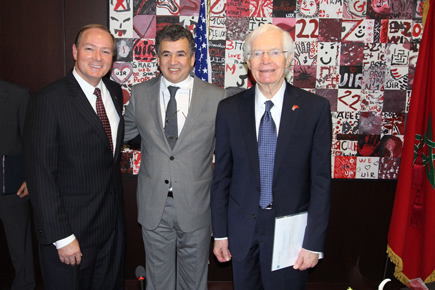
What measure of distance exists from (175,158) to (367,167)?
6.03 feet

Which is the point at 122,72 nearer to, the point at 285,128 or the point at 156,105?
the point at 156,105

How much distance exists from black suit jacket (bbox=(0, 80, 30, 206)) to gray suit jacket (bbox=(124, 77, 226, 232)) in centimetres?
105

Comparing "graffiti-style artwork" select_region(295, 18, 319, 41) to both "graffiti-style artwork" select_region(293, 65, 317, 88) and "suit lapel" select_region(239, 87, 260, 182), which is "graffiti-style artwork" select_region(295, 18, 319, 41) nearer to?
"graffiti-style artwork" select_region(293, 65, 317, 88)

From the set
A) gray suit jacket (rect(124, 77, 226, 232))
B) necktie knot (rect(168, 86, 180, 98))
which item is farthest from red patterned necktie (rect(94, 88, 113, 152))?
necktie knot (rect(168, 86, 180, 98))

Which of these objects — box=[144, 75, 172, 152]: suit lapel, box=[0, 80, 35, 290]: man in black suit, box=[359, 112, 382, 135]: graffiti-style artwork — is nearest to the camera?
box=[144, 75, 172, 152]: suit lapel

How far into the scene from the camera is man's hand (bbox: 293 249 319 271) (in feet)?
5.78

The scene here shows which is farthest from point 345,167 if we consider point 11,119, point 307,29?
point 11,119

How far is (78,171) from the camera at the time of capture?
1813 mm

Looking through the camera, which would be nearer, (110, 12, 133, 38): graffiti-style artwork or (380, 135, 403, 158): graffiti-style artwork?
(110, 12, 133, 38): graffiti-style artwork

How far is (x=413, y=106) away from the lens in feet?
8.21

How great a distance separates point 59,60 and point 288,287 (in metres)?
2.48

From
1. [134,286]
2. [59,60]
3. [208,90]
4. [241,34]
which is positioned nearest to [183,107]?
[208,90]

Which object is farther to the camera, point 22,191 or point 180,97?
point 22,191

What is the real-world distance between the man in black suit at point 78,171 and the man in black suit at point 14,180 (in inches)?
35.8
